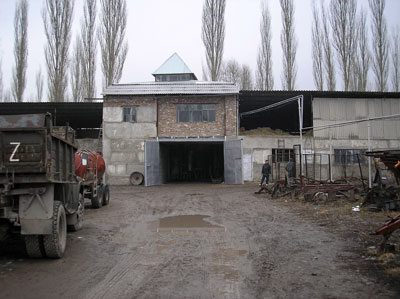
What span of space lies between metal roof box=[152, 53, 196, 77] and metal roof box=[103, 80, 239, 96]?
9057mm

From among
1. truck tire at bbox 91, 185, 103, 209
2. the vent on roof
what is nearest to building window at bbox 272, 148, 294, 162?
the vent on roof

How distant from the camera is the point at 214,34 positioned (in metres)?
33.4

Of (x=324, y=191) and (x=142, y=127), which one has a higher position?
(x=142, y=127)

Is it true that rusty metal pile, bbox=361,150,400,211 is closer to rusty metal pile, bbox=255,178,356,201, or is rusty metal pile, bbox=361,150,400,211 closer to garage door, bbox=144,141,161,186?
rusty metal pile, bbox=255,178,356,201

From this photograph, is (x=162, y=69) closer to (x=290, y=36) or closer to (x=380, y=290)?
(x=290, y=36)

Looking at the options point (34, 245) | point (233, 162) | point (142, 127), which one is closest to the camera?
point (34, 245)

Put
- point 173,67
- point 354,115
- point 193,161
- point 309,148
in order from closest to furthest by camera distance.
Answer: point 309,148, point 354,115, point 193,161, point 173,67

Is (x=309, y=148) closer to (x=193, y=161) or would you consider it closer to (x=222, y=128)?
(x=222, y=128)

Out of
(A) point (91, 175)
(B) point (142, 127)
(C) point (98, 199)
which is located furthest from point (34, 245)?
(B) point (142, 127)

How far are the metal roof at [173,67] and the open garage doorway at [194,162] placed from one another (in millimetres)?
7857

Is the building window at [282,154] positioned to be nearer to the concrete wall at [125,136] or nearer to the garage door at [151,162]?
the garage door at [151,162]

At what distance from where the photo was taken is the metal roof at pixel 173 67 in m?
34.1

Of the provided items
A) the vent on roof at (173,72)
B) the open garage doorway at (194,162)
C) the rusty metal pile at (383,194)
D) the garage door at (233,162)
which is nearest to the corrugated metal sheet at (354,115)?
the garage door at (233,162)

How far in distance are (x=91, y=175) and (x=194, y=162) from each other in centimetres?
2073
